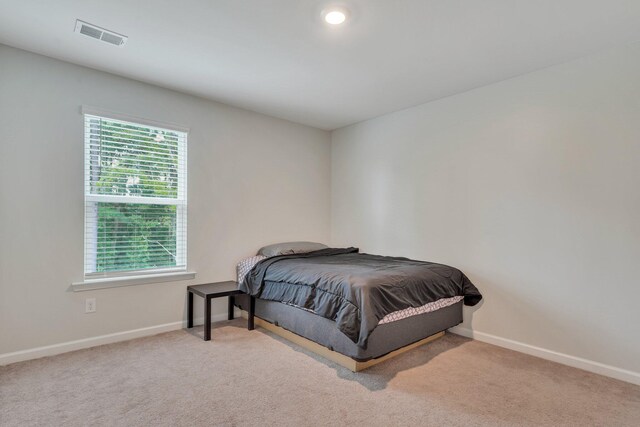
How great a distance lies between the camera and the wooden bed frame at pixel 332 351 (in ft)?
8.39

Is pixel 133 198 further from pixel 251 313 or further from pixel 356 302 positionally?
pixel 356 302

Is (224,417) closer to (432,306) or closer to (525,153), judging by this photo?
(432,306)

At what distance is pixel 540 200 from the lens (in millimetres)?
2928

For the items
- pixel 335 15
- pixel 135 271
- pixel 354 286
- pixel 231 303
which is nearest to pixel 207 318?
pixel 231 303

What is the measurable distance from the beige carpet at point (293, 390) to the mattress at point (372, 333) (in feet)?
0.56

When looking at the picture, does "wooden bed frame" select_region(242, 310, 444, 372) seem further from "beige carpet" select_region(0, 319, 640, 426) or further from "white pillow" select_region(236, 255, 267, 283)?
"white pillow" select_region(236, 255, 267, 283)

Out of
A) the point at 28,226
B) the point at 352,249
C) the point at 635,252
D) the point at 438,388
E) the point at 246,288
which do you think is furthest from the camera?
the point at 352,249

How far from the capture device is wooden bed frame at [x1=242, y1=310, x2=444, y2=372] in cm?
256

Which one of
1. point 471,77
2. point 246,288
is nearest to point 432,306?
point 246,288

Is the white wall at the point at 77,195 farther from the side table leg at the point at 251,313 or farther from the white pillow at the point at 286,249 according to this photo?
the side table leg at the point at 251,313

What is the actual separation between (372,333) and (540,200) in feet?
6.13

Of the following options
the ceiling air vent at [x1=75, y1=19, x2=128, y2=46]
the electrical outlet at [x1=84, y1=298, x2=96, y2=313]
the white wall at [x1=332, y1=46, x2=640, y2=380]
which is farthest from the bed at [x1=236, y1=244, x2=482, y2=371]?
the ceiling air vent at [x1=75, y1=19, x2=128, y2=46]

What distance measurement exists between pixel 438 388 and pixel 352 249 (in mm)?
2208

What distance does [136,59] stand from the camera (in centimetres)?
283
